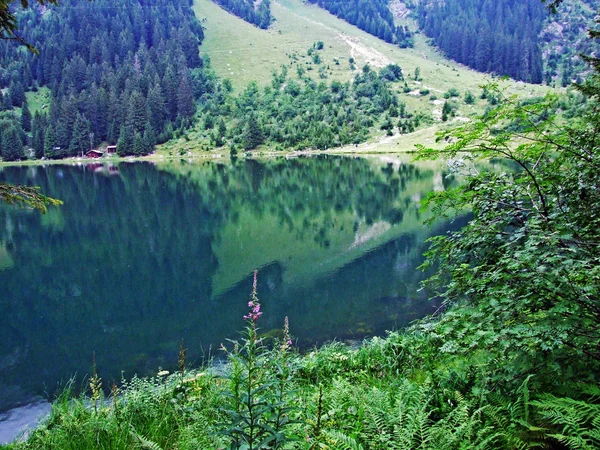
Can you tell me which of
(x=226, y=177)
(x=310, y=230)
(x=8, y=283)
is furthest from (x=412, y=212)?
(x=226, y=177)

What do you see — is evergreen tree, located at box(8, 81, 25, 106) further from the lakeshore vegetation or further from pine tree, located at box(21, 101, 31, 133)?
the lakeshore vegetation

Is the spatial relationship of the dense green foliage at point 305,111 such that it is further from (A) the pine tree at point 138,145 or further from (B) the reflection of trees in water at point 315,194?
(B) the reflection of trees in water at point 315,194

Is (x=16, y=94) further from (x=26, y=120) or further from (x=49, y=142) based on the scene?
(x=49, y=142)

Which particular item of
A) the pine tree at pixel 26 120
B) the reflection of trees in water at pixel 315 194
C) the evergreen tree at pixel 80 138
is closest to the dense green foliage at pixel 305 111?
the evergreen tree at pixel 80 138

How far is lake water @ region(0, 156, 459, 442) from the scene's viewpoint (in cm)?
1320

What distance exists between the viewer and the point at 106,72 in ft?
510

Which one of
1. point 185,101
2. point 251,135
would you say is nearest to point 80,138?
point 185,101

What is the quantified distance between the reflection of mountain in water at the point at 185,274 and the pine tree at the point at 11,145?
93.1m

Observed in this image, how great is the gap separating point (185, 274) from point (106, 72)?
6321 inches

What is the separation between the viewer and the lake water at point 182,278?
13195 millimetres

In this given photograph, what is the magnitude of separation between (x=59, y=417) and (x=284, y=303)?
10.6 meters

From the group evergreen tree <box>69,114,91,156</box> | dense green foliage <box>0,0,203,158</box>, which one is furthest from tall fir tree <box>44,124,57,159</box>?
evergreen tree <box>69,114,91,156</box>

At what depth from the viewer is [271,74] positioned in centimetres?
16138

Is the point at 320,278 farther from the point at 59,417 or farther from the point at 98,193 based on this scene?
the point at 98,193
